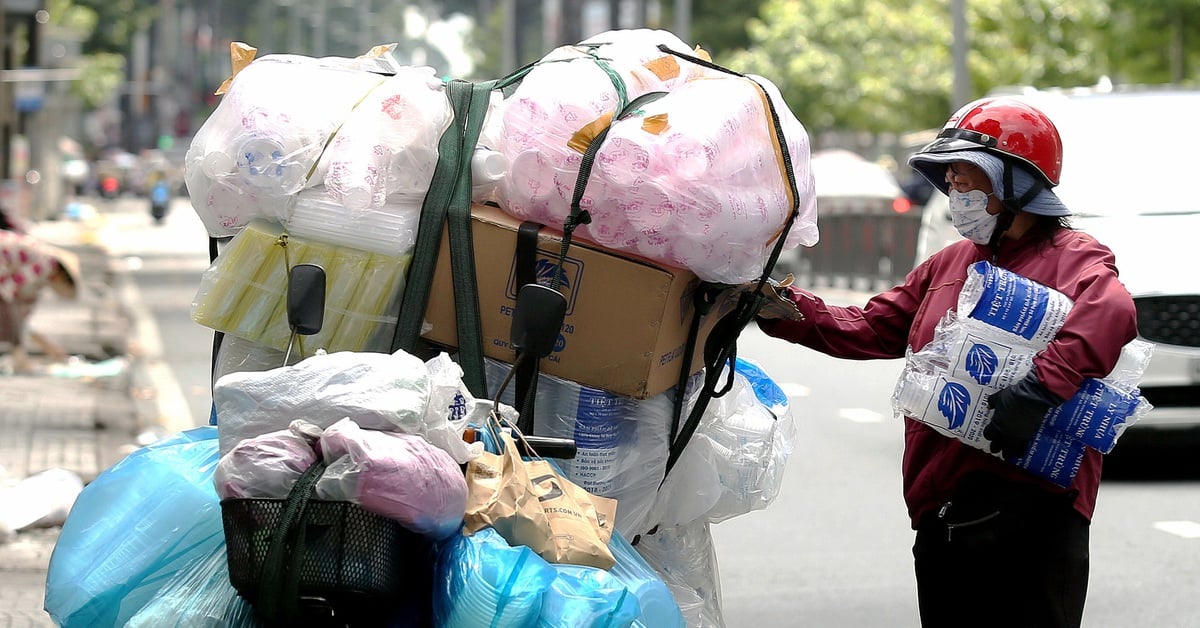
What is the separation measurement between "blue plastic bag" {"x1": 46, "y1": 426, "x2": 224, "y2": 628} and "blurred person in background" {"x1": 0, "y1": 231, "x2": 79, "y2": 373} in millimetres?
10001

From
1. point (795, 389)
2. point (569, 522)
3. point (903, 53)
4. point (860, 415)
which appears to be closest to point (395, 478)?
point (569, 522)

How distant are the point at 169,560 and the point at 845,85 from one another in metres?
46.7

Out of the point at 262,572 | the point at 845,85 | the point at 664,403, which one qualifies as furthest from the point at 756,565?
the point at 845,85

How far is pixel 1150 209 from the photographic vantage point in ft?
30.8

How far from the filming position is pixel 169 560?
11.8ft

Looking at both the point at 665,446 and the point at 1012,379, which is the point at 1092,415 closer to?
the point at 1012,379

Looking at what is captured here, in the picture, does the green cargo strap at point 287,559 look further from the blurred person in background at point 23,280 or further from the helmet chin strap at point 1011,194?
the blurred person in background at point 23,280

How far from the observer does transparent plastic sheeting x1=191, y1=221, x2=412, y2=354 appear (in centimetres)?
407

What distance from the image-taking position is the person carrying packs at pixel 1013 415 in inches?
157

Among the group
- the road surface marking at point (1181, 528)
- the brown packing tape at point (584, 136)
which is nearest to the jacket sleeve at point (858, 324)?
the brown packing tape at point (584, 136)

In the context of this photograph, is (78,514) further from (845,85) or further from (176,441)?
(845,85)

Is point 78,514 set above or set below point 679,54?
below

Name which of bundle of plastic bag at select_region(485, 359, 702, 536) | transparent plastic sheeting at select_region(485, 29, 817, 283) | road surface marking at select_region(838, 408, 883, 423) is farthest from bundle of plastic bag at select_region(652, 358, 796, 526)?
road surface marking at select_region(838, 408, 883, 423)

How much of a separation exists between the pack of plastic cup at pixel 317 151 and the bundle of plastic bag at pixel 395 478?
88 cm
